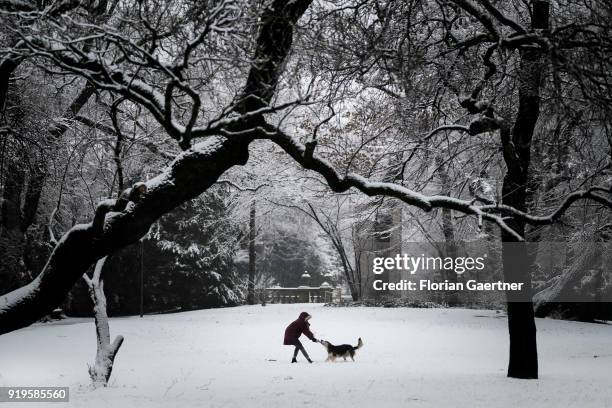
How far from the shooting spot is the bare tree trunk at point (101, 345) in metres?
9.58

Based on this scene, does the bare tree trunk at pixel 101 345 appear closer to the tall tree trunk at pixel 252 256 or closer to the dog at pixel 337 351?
the dog at pixel 337 351

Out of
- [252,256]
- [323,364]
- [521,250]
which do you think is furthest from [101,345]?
[252,256]

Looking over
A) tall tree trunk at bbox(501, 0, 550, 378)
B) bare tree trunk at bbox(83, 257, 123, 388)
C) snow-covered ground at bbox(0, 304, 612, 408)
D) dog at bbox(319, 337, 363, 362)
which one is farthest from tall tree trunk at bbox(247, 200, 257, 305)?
tall tree trunk at bbox(501, 0, 550, 378)

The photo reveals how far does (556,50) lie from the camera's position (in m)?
6.66

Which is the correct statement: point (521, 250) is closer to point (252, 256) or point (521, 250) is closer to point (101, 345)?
point (101, 345)

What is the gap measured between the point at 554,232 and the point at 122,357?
12.6m

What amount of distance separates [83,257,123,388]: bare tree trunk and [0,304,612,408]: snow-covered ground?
275mm

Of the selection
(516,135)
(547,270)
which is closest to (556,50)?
(516,135)

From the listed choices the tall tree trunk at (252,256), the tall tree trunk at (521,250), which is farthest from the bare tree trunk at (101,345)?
the tall tree trunk at (252,256)

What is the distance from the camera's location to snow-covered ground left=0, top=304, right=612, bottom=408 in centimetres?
863

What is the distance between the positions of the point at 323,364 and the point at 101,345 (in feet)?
16.1

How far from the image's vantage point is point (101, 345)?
31.8 feet

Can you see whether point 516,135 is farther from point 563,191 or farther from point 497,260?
point 497,260

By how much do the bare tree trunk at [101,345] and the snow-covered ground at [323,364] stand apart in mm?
275
